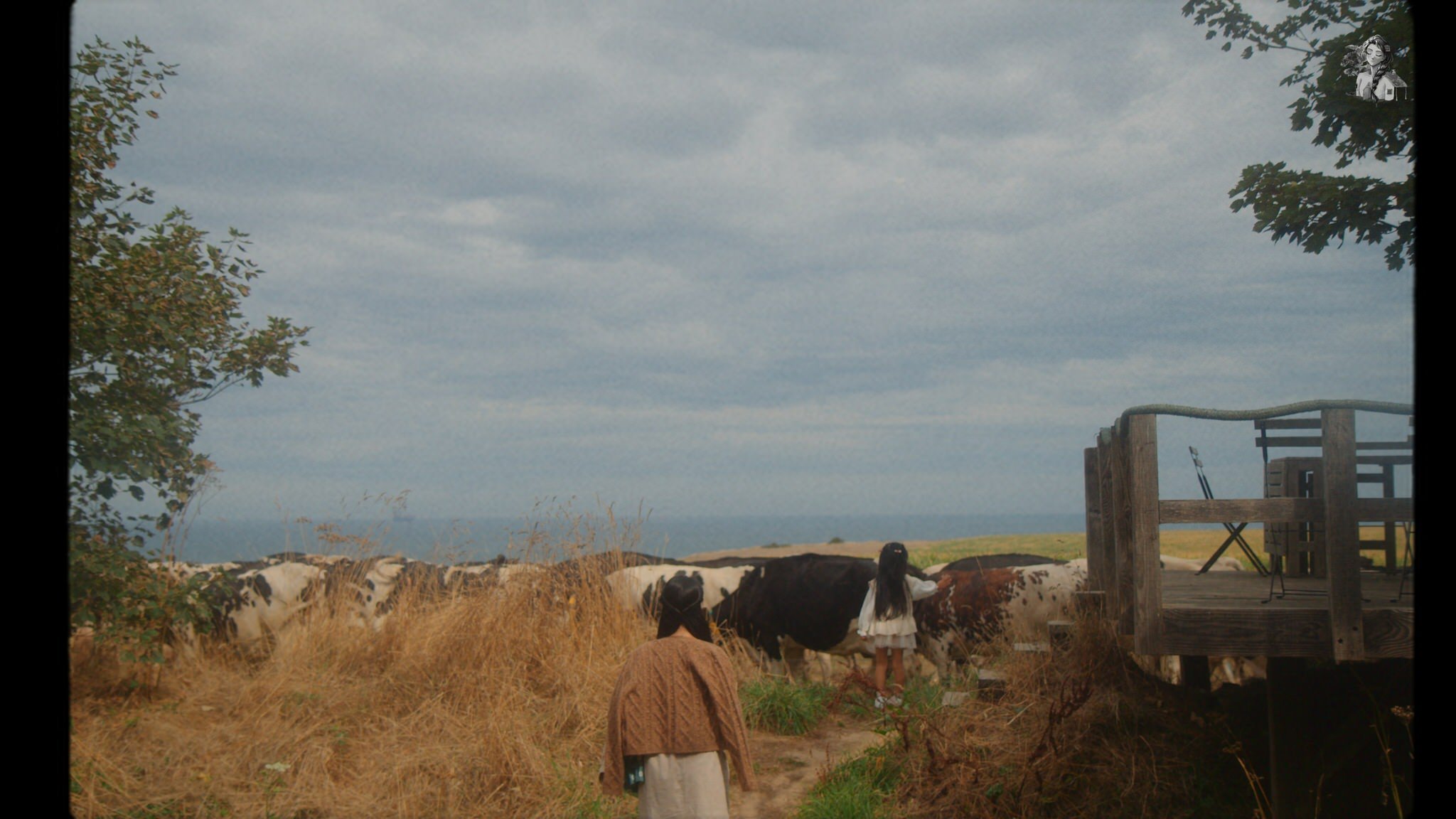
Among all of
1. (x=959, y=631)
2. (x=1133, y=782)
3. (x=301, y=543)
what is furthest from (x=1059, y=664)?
(x=301, y=543)

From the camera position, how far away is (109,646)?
791cm

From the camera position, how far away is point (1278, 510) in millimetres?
4688

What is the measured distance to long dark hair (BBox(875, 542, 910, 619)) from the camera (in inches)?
367

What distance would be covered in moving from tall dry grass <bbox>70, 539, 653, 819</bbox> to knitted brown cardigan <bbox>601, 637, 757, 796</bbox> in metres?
2.13

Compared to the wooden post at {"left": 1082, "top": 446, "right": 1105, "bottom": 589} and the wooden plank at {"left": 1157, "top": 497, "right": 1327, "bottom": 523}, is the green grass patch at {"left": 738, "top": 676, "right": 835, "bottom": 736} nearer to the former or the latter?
the wooden post at {"left": 1082, "top": 446, "right": 1105, "bottom": 589}

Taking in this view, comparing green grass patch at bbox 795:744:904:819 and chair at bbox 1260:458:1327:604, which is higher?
chair at bbox 1260:458:1327:604

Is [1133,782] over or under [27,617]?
under

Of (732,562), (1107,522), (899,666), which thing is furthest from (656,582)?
(1107,522)

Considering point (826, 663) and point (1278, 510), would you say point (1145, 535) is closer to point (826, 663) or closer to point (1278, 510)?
point (1278, 510)

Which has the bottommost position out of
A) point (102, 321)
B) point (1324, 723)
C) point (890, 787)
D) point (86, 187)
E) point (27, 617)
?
point (890, 787)

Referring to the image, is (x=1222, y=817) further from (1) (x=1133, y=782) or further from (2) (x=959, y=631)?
(2) (x=959, y=631)

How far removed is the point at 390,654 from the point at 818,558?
5121mm

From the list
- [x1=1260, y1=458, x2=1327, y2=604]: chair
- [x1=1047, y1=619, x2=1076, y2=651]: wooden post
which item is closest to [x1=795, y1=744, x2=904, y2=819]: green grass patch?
[x1=1047, y1=619, x2=1076, y2=651]: wooden post

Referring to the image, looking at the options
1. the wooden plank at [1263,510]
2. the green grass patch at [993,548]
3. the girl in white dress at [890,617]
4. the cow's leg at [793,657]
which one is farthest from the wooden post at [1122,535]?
the green grass patch at [993,548]
